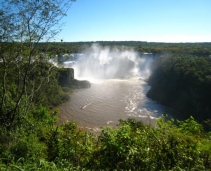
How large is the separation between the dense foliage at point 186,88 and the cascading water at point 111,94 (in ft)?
7.92

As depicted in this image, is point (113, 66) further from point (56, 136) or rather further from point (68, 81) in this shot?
point (56, 136)

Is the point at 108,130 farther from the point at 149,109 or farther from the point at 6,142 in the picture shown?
the point at 149,109

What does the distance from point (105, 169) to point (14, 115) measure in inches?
232

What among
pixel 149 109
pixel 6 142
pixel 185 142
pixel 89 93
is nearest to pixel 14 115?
pixel 6 142

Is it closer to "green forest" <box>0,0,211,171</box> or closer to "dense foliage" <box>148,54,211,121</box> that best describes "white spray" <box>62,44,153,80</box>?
"dense foliage" <box>148,54,211,121</box>

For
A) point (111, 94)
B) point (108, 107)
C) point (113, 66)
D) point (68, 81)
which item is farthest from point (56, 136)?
point (113, 66)

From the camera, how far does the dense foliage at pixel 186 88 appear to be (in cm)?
2911

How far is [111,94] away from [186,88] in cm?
1347

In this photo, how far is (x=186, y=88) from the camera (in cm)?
3397

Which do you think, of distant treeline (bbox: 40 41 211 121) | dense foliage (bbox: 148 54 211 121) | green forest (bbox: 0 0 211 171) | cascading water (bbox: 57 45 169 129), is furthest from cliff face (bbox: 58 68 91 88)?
green forest (bbox: 0 0 211 171)

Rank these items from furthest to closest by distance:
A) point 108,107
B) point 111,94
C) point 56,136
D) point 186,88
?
1. point 111,94
2. point 186,88
3. point 108,107
4. point 56,136

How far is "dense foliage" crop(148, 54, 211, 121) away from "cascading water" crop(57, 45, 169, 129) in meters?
2.41

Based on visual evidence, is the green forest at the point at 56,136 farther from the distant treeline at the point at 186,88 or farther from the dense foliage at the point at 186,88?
the dense foliage at the point at 186,88

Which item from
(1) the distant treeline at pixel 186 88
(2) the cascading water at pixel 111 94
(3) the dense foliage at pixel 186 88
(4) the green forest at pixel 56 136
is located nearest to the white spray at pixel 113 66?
(2) the cascading water at pixel 111 94
